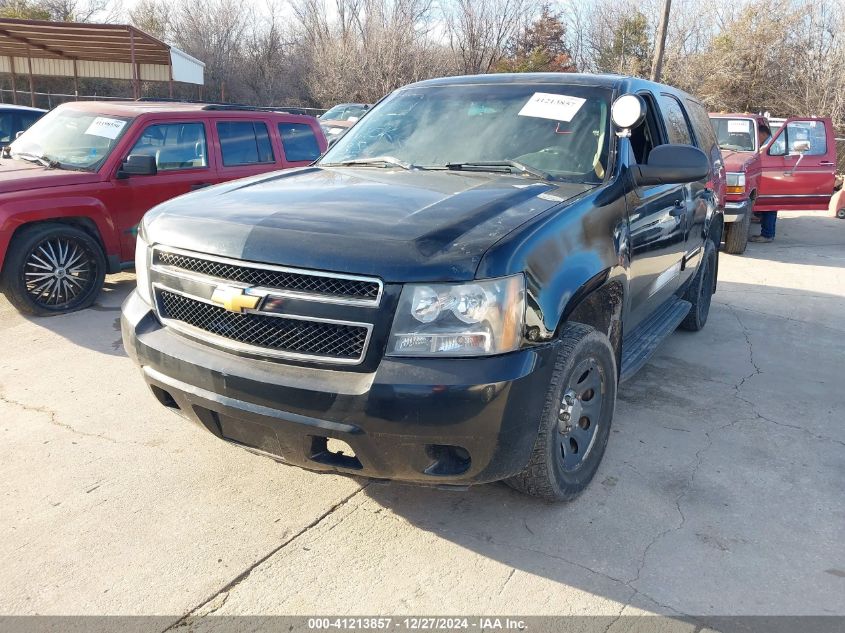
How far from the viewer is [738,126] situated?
38.4ft

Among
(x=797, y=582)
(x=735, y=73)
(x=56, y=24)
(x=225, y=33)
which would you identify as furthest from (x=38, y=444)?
(x=225, y=33)

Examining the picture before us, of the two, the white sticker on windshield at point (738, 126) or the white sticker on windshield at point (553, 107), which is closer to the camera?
the white sticker on windshield at point (553, 107)

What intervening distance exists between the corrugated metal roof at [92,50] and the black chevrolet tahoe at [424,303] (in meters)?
12.8

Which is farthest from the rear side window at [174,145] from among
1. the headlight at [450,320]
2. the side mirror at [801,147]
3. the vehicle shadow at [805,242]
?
the side mirror at [801,147]

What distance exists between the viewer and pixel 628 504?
328cm

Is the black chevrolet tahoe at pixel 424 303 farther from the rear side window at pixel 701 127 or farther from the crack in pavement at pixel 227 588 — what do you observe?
the rear side window at pixel 701 127

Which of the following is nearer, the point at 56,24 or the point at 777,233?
the point at 777,233

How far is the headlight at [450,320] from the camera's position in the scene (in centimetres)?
247

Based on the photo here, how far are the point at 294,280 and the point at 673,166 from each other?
2097 millimetres

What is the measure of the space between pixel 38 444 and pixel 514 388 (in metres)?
2.66

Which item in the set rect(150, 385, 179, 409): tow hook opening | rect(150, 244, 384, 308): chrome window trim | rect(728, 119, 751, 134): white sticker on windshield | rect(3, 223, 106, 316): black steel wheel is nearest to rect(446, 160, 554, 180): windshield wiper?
rect(150, 244, 384, 308): chrome window trim

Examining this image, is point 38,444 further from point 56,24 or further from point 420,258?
point 56,24

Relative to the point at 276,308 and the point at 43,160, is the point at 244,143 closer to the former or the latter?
the point at 43,160

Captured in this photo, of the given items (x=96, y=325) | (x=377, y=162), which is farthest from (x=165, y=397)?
(x=96, y=325)
